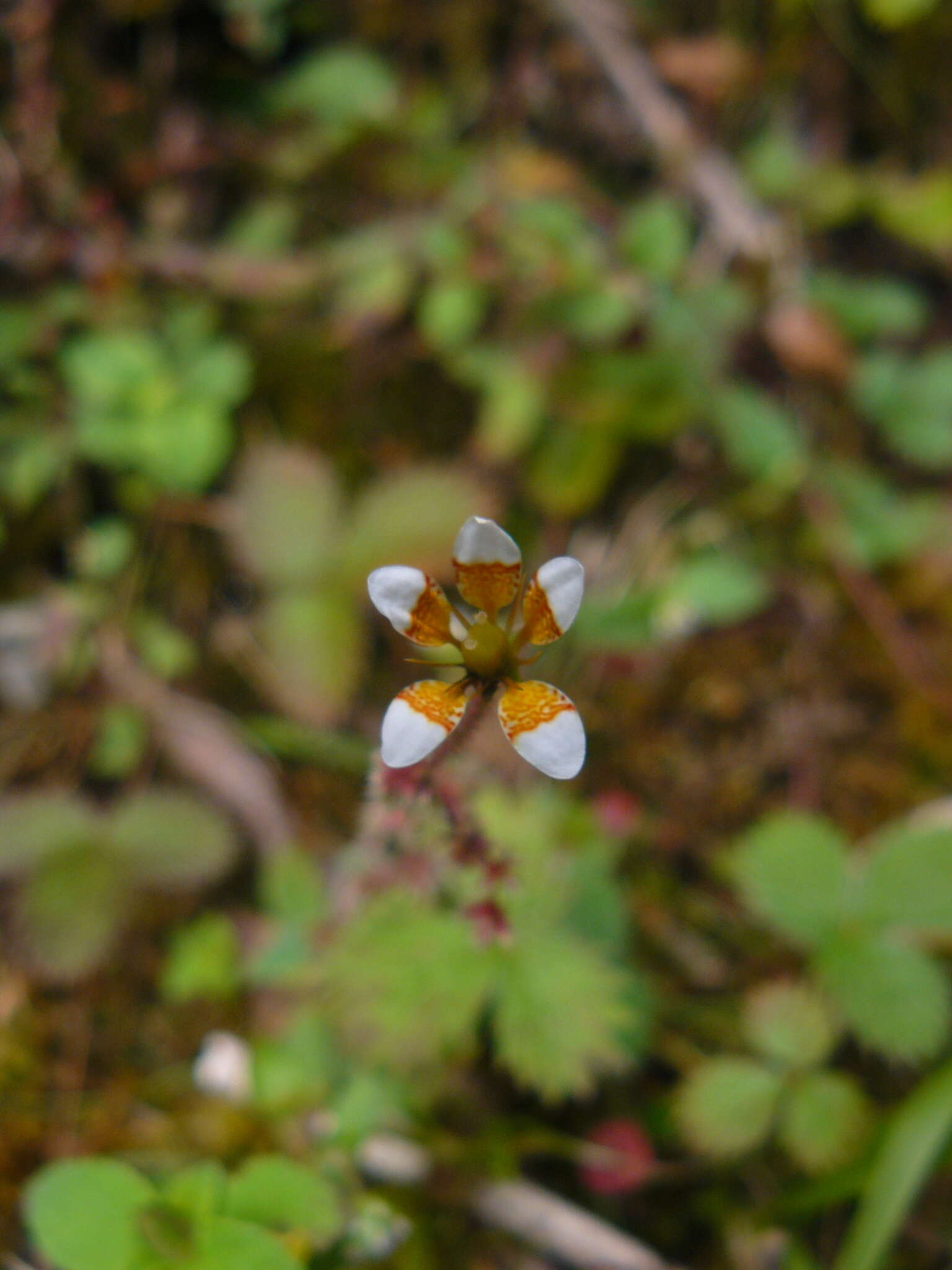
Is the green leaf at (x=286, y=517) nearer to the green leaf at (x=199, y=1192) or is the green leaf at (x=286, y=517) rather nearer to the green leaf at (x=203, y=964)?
the green leaf at (x=203, y=964)

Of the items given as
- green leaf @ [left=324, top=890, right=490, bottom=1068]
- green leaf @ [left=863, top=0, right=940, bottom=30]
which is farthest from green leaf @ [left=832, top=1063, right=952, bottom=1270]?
green leaf @ [left=863, top=0, right=940, bottom=30]

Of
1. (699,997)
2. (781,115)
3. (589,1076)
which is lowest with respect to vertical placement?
(589,1076)

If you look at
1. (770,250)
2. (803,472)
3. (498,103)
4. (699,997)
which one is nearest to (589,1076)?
(699,997)

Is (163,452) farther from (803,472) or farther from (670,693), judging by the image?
(803,472)

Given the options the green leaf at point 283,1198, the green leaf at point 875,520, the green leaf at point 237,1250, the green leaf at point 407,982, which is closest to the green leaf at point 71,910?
the green leaf at point 407,982

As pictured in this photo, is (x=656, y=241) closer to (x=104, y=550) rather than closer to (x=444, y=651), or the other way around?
(x=444, y=651)

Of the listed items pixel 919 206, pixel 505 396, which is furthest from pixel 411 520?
pixel 919 206
